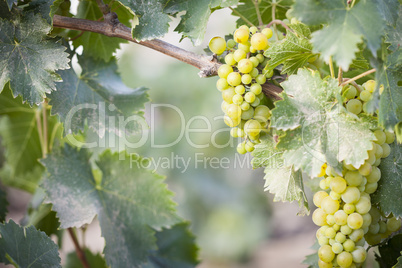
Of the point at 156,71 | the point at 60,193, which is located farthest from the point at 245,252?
the point at 60,193

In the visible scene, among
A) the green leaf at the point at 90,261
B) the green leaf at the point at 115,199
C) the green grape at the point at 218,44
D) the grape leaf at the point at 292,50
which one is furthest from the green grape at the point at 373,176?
the green leaf at the point at 90,261

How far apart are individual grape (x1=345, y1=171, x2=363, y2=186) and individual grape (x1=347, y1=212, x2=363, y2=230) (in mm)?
50

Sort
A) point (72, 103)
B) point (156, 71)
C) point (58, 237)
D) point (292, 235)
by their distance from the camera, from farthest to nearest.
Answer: point (156, 71) < point (292, 235) < point (58, 237) < point (72, 103)

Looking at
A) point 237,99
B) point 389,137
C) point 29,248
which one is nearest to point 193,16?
point 237,99

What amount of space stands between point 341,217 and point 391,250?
20 cm

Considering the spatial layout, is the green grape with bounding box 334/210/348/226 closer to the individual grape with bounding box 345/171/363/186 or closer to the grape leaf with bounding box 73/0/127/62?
the individual grape with bounding box 345/171/363/186

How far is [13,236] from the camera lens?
0.69 meters

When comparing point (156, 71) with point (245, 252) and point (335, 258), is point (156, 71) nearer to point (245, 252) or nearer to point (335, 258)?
point (245, 252)

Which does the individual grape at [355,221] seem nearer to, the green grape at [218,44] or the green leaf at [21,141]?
the green grape at [218,44]

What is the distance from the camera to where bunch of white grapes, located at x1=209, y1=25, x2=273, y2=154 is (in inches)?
24.7

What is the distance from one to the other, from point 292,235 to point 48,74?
9.29 ft

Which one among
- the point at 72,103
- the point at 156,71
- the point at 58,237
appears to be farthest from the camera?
the point at 156,71

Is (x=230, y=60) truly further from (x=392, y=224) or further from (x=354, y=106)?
(x=392, y=224)

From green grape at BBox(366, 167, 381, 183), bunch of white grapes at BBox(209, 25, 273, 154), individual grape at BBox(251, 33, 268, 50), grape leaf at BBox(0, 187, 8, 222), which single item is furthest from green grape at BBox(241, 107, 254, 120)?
grape leaf at BBox(0, 187, 8, 222)
